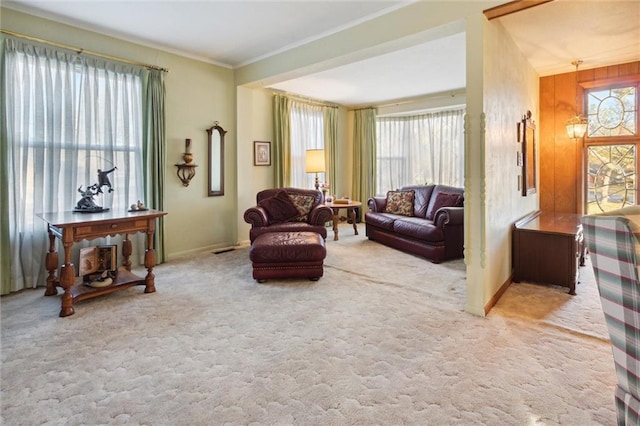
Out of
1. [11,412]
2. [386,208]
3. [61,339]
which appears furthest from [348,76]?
[11,412]

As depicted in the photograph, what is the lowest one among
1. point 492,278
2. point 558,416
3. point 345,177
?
point 558,416

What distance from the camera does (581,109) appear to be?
4.64 meters

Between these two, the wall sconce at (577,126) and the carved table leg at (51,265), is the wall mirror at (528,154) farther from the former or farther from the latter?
the carved table leg at (51,265)

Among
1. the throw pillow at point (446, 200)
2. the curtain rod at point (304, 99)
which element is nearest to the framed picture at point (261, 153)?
the curtain rod at point (304, 99)

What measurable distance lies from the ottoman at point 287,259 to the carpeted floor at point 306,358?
0.61 ft

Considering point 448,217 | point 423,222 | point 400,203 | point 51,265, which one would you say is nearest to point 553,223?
point 448,217

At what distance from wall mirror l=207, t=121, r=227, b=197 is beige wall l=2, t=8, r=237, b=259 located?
0.26 ft

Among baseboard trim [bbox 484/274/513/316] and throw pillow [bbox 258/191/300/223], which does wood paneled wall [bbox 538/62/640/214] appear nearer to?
baseboard trim [bbox 484/274/513/316]

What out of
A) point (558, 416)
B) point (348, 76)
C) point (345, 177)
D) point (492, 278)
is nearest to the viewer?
point (558, 416)

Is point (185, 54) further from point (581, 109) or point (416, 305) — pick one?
point (581, 109)

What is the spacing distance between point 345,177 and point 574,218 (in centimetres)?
452

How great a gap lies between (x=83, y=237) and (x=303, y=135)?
4.52m

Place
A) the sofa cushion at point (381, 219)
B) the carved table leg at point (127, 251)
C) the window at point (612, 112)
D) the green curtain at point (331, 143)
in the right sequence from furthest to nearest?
the green curtain at point (331, 143) < the sofa cushion at point (381, 219) < the window at point (612, 112) < the carved table leg at point (127, 251)

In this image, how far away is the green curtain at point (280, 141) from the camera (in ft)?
20.1
